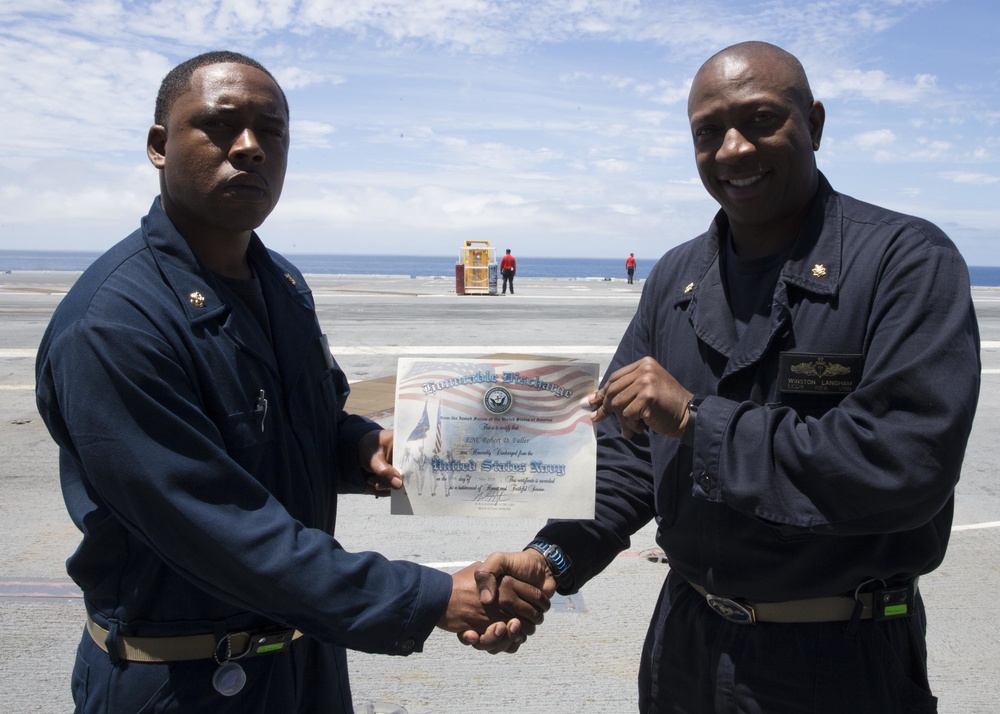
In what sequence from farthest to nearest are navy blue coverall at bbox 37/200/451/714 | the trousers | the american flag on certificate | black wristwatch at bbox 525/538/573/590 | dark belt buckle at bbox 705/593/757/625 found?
black wristwatch at bbox 525/538/573/590
the american flag on certificate
dark belt buckle at bbox 705/593/757/625
the trousers
navy blue coverall at bbox 37/200/451/714

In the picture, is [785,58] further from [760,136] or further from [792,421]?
[792,421]

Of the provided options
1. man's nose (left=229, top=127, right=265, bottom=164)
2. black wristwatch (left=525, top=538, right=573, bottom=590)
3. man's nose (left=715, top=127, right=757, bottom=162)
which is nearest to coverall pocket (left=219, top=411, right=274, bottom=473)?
man's nose (left=229, top=127, right=265, bottom=164)

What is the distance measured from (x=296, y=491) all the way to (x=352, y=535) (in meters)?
Answer: 3.78

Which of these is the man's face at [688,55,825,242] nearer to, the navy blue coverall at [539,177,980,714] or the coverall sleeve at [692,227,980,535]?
the navy blue coverall at [539,177,980,714]

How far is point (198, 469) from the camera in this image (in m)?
1.85

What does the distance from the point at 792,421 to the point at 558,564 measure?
0.98 meters

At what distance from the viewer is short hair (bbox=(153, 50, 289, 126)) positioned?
2125 mm

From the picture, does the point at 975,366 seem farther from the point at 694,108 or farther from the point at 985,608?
the point at 985,608

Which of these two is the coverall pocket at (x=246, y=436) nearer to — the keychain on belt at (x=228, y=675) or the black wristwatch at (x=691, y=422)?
the keychain on belt at (x=228, y=675)

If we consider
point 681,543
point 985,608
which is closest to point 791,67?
point 681,543

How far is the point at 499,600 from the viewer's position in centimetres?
247

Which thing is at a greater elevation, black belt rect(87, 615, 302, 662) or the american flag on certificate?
A: the american flag on certificate

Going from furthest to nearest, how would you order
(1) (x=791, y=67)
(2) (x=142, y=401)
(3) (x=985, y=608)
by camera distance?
(3) (x=985, y=608) → (1) (x=791, y=67) → (2) (x=142, y=401)

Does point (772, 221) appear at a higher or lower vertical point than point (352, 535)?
higher
